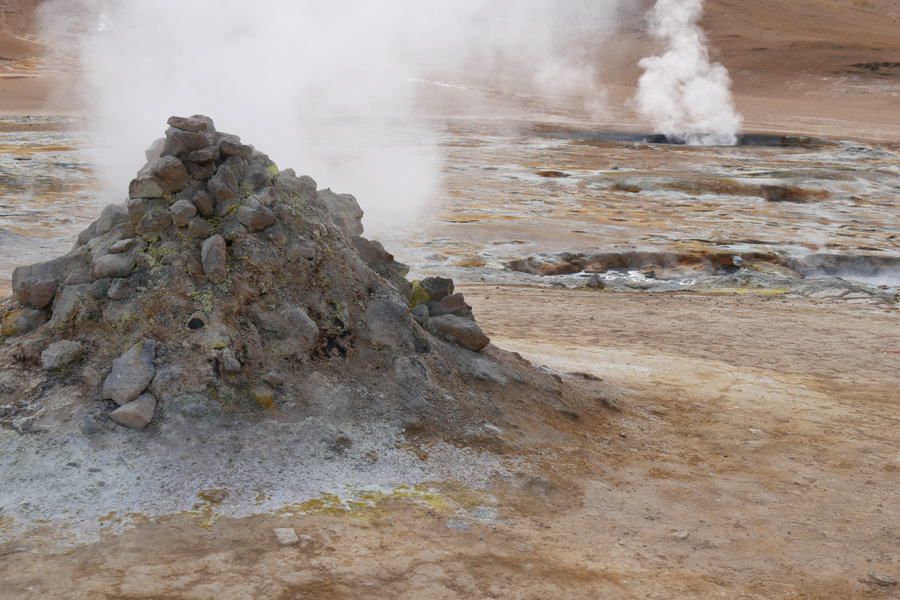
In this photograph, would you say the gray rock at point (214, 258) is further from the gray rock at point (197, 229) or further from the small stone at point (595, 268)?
the small stone at point (595, 268)

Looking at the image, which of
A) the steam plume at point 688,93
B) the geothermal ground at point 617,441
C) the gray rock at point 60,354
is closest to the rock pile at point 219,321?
the gray rock at point 60,354

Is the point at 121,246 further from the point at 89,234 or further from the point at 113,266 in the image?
the point at 89,234

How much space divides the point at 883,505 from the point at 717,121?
27.8m

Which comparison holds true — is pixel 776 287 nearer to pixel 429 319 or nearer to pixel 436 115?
pixel 429 319

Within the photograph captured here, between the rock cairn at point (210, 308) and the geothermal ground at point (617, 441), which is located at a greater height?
the rock cairn at point (210, 308)

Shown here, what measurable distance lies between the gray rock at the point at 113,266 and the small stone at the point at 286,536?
1.59 m

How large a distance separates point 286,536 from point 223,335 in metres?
1.09

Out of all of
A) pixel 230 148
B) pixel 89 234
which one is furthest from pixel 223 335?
pixel 89 234

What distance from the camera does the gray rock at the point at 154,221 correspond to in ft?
12.1

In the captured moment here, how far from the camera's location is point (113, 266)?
3.59 metres

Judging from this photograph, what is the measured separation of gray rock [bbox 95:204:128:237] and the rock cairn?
0.01 metres

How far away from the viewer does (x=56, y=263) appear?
150 inches

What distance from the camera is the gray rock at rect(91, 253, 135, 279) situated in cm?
359

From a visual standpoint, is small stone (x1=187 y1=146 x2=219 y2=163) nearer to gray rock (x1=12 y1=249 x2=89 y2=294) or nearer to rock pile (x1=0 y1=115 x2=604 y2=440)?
rock pile (x1=0 y1=115 x2=604 y2=440)
